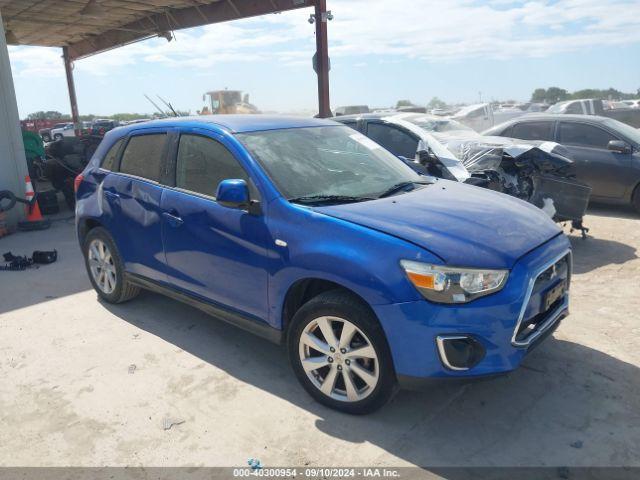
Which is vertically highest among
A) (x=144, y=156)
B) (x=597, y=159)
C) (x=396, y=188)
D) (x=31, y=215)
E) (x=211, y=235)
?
(x=144, y=156)

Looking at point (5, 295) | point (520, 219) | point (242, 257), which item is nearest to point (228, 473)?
point (242, 257)

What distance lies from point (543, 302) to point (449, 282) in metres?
0.72

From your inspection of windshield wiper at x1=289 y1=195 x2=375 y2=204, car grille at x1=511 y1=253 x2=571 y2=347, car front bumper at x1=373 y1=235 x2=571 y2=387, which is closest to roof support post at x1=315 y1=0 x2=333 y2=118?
windshield wiper at x1=289 y1=195 x2=375 y2=204

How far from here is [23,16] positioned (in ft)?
44.7

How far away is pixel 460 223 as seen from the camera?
10.1 feet

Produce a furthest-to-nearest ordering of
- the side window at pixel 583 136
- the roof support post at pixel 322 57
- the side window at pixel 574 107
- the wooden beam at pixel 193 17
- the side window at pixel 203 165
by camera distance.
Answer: the side window at pixel 574 107, the wooden beam at pixel 193 17, the roof support post at pixel 322 57, the side window at pixel 583 136, the side window at pixel 203 165

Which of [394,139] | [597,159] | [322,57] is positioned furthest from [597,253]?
[322,57]

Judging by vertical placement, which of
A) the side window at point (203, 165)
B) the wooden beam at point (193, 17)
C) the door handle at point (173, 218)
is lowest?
the door handle at point (173, 218)

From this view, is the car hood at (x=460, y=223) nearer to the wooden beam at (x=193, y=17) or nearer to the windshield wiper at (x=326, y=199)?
the windshield wiper at (x=326, y=199)

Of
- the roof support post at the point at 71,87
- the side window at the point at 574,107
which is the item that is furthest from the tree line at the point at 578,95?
the roof support post at the point at 71,87

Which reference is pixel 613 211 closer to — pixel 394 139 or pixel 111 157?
pixel 394 139

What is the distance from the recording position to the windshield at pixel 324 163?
138 inches

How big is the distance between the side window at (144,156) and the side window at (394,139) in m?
3.75

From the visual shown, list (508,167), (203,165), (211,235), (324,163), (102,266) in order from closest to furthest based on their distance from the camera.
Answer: (211,235) → (324,163) → (203,165) → (102,266) → (508,167)
